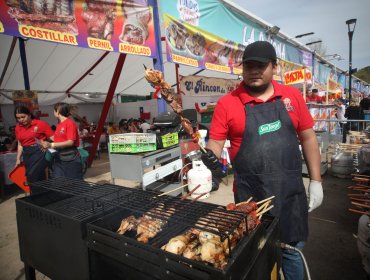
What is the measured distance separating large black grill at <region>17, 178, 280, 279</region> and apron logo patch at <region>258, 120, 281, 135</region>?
0.64m

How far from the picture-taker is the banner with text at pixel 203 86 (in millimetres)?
7879

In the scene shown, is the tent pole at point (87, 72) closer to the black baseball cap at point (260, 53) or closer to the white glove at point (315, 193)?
the black baseball cap at point (260, 53)

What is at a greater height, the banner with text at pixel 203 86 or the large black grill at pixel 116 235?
the banner with text at pixel 203 86

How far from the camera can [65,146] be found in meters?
4.20

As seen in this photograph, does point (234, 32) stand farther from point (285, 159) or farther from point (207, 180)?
point (285, 159)

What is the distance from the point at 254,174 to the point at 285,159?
258mm

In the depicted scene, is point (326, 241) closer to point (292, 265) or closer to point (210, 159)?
point (292, 265)

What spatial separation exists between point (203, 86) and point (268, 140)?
708 centimetres

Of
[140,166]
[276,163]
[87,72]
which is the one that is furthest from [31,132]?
[87,72]

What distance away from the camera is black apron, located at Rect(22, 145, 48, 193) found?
15.8 ft

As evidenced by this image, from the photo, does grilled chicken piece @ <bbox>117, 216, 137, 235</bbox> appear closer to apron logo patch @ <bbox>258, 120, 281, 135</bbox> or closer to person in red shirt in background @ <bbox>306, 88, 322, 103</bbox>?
apron logo patch @ <bbox>258, 120, 281, 135</bbox>

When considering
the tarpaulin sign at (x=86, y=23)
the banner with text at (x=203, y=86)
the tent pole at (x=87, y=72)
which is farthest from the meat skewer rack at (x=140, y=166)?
the tent pole at (x=87, y=72)

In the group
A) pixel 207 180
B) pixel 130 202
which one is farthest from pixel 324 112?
pixel 130 202

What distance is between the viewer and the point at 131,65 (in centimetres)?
1150
